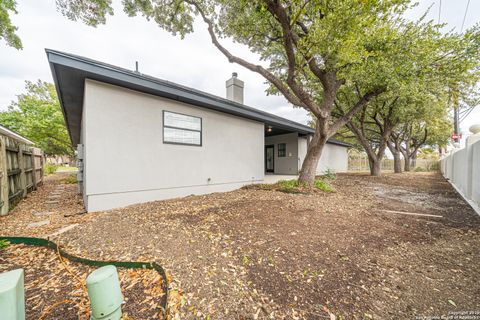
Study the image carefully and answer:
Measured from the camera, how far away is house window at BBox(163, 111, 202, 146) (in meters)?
5.36

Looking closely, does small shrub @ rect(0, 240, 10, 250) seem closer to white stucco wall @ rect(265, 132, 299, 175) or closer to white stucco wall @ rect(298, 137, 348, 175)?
white stucco wall @ rect(265, 132, 299, 175)

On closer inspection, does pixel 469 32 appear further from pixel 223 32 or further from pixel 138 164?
pixel 138 164

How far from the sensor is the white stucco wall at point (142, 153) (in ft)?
13.7

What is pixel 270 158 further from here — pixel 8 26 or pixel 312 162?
pixel 8 26

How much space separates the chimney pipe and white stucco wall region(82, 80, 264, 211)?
165cm

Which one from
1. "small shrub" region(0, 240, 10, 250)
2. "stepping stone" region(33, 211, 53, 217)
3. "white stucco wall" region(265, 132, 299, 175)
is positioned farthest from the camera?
"white stucco wall" region(265, 132, 299, 175)

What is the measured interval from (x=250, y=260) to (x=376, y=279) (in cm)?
136

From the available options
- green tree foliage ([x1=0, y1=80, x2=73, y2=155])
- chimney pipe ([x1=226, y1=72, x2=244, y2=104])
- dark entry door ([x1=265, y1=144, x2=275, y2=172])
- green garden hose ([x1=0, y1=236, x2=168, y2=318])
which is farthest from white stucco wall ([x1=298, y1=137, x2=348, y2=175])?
green tree foliage ([x1=0, y1=80, x2=73, y2=155])

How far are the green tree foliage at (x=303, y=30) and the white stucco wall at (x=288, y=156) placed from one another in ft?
16.3

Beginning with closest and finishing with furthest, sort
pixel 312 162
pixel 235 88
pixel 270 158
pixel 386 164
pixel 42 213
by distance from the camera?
1. pixel 42 213
2. pixel 312 162
3. pixel 235 88
4. pixel 270 158
5. pixel 386 164

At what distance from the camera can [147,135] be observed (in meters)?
4.96

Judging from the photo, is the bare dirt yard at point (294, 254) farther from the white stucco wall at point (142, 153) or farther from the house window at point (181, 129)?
the house window at point (181, 129)

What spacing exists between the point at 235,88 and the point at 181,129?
3.62 metres

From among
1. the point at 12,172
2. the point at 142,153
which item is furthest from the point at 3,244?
the point at 12,172
